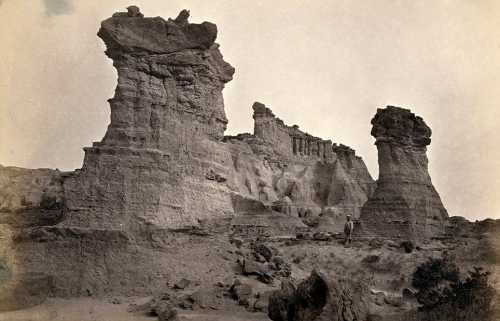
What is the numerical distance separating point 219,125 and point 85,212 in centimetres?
637

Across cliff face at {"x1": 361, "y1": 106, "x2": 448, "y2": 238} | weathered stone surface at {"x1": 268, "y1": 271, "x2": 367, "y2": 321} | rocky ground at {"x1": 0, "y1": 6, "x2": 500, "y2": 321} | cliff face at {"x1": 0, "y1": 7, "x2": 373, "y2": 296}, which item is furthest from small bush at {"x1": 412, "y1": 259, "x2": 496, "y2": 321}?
cliff face at {"x1": 361, "y1": 106, "x2": 448, "y2": 238}

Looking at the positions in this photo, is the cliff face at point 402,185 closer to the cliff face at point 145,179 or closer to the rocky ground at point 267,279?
the rocky ground at point 267,279

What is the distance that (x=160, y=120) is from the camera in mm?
19297

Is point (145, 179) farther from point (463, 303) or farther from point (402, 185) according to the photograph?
point (402, 185)

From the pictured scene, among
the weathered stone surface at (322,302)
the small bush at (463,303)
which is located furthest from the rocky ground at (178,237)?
the small bush at (463,303)

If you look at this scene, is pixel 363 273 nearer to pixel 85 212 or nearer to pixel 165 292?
pixel 165 292

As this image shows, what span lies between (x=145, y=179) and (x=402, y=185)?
50.4ft

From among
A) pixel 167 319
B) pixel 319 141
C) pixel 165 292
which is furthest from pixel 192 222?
pixel 319 141

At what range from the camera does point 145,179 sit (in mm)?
18125

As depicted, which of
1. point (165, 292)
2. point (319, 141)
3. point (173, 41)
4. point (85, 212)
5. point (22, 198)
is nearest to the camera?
point (165, 292)

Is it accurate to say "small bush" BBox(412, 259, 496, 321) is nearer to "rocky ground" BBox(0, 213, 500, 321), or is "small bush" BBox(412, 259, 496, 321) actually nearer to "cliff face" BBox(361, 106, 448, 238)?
"rocky ground" BBox(0, 213, 500, 321)

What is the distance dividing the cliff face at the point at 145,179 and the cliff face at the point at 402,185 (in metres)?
10.5

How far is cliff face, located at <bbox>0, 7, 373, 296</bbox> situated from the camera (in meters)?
16.5

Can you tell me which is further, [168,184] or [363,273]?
[363,273]
